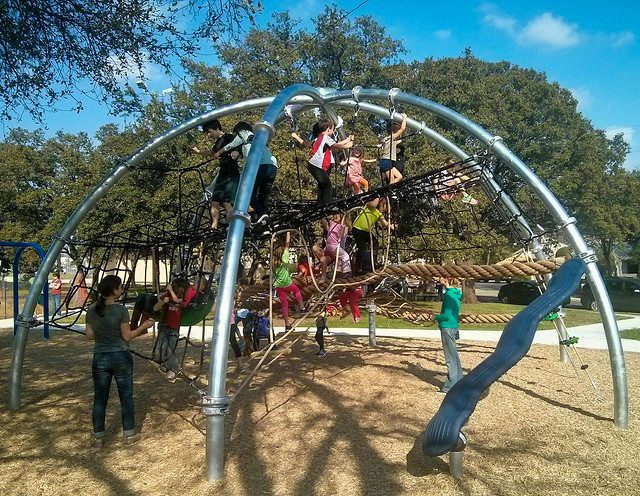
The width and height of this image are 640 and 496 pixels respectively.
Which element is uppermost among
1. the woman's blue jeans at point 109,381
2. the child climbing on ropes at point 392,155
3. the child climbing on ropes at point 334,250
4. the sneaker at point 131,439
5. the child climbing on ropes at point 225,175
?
the child climbing on ropes at point 392,155

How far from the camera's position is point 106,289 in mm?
4711

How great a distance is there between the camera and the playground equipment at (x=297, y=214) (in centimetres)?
398

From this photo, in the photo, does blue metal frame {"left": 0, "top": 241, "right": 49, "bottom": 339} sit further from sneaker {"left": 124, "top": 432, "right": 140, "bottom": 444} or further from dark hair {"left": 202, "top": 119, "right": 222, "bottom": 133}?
sneaker {"left": 124, "top": 432, "right": 140, "bottom": 444}

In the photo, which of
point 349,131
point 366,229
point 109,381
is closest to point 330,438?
point 109,381

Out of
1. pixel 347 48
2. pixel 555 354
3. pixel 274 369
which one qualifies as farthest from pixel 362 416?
pixel 347 48

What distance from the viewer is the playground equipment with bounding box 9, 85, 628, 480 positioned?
3984 millimetres

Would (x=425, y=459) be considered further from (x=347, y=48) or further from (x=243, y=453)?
(x=347, y=48)

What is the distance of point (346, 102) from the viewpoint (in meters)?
6.77

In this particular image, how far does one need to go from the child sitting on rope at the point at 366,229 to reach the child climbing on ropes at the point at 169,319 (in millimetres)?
2079

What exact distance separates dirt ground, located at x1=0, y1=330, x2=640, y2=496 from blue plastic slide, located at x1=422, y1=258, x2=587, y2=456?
1.27m

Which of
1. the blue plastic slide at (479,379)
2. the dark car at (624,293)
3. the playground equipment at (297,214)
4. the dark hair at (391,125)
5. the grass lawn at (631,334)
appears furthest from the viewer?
the dark car at (624,293)

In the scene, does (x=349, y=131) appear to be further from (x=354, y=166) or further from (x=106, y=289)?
(x=106, y=289)

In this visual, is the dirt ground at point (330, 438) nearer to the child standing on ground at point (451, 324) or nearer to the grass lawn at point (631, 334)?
the child standing on ground at point (451, 324)

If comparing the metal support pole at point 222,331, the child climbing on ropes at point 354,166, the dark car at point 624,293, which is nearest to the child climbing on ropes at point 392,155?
the child climbing on ropes at point 354,166
